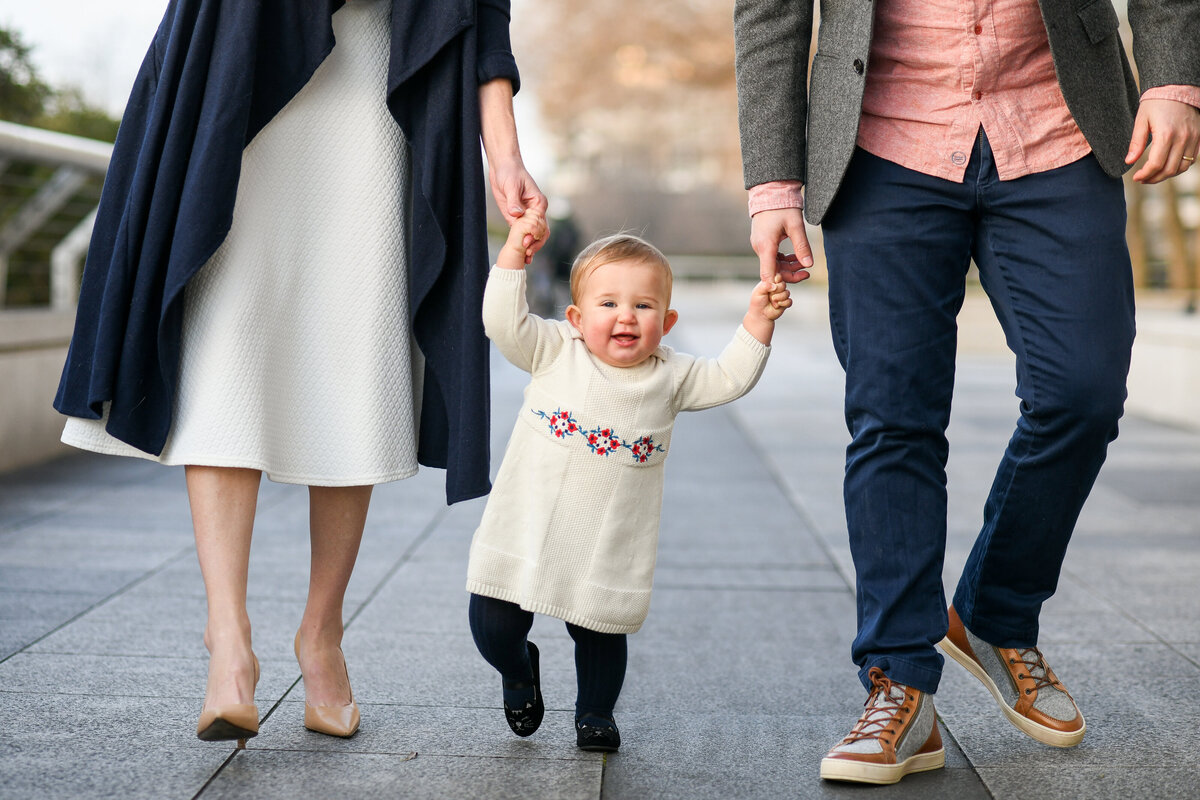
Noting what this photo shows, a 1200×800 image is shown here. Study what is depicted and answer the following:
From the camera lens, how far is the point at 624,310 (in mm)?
2396

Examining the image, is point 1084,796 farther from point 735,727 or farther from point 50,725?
point 50,725

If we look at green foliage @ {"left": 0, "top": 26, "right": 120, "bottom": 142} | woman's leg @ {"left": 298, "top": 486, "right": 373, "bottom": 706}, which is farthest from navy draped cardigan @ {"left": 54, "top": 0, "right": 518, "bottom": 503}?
green foliage @ {"left": 0, "top": 26, "right": 120, "bottom": 142}

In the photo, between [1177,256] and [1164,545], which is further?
[1177,256]

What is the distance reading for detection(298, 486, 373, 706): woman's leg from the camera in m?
2.58

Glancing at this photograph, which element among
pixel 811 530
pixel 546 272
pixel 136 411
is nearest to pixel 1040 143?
pixel 136 411

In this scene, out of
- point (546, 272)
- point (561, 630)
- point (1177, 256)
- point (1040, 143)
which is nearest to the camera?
point (1040, 143)

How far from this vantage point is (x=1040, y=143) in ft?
7.91

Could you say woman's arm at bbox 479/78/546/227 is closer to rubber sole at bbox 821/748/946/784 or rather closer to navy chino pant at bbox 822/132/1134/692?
navy chino pant at bbox 822/132/1134/692

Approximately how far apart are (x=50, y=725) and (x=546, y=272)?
17204 mm

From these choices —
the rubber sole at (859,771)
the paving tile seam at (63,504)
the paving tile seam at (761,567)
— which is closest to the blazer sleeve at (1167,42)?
the rubber sole at (859,771)

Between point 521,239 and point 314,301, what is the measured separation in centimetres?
44

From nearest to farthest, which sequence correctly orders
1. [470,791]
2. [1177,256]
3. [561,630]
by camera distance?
[470,791] < [561,630] < [1177,256]

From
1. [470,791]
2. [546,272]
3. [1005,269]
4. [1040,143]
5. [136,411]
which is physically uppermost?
[1040,143]

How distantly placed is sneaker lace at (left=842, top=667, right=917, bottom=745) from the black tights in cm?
46
